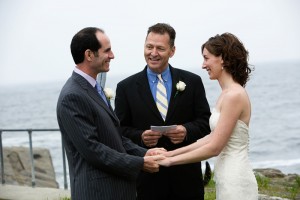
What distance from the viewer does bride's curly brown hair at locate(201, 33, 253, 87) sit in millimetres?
4453

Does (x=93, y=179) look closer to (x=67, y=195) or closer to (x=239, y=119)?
(x=239, y=119)

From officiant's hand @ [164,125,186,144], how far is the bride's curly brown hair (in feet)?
2.18

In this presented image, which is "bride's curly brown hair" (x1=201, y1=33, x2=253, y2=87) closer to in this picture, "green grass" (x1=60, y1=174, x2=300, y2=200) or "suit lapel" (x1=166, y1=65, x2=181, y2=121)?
"suit lapel" (x1=166, y1=65, x2=181, y2=121)

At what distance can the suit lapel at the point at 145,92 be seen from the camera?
16.6 feet

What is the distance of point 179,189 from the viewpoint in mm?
4961

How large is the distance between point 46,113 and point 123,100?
58398 millimetres

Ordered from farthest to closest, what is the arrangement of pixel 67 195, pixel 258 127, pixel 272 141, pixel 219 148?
pixel 258 127 < pixel 272 141 < pixel 67 195 < pixel 219 148

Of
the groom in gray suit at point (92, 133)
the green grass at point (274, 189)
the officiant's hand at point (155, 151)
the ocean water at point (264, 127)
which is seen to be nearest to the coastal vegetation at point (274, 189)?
the green grass at point (274, 189)

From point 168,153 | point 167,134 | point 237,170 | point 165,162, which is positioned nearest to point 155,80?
point 167,134

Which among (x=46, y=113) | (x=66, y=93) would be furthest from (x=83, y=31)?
(x=46, y=113)

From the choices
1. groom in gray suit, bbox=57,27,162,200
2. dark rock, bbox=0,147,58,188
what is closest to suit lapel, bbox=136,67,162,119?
groom in gray suit, bbox=57,27,162,200

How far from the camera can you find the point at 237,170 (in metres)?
4.43

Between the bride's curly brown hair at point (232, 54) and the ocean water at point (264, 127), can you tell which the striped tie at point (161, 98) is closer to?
the bride's curly brown hair at point (232, 54)

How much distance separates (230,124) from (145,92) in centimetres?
104
